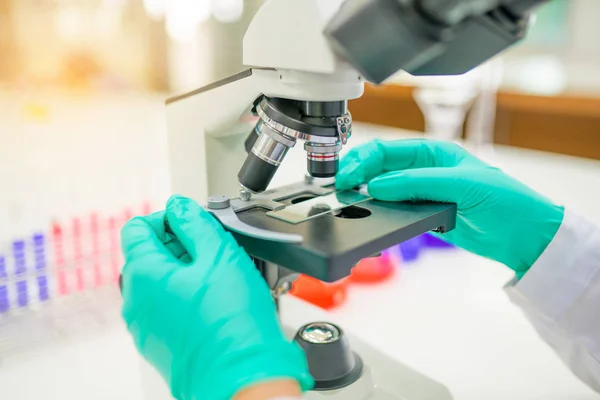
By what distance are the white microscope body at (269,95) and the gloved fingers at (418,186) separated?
0.19 meters

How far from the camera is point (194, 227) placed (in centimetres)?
70

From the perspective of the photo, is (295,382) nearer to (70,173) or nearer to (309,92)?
(309,92)

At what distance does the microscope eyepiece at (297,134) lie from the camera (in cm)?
70

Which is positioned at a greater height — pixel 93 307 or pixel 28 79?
pixel 28 79

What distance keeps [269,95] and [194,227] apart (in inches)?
8.3

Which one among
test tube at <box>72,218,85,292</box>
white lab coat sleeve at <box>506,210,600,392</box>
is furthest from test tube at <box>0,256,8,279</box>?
white lab coat sleeve at <box>506,210,600,392</box>

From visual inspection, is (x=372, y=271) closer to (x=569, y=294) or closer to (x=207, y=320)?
(x=569, y=294)

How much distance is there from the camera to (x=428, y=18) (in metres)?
0.51

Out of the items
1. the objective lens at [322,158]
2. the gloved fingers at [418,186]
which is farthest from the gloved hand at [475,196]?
the objective lens at [322,158]

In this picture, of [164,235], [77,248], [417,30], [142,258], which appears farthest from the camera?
[77,248]

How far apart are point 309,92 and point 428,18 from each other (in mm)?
201

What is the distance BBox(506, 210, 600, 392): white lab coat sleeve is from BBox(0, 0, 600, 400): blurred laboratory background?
0.21 feet

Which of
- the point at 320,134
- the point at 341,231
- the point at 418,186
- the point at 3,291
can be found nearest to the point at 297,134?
the point at 320,134

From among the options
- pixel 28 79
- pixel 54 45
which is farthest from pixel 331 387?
pixel 54 45
